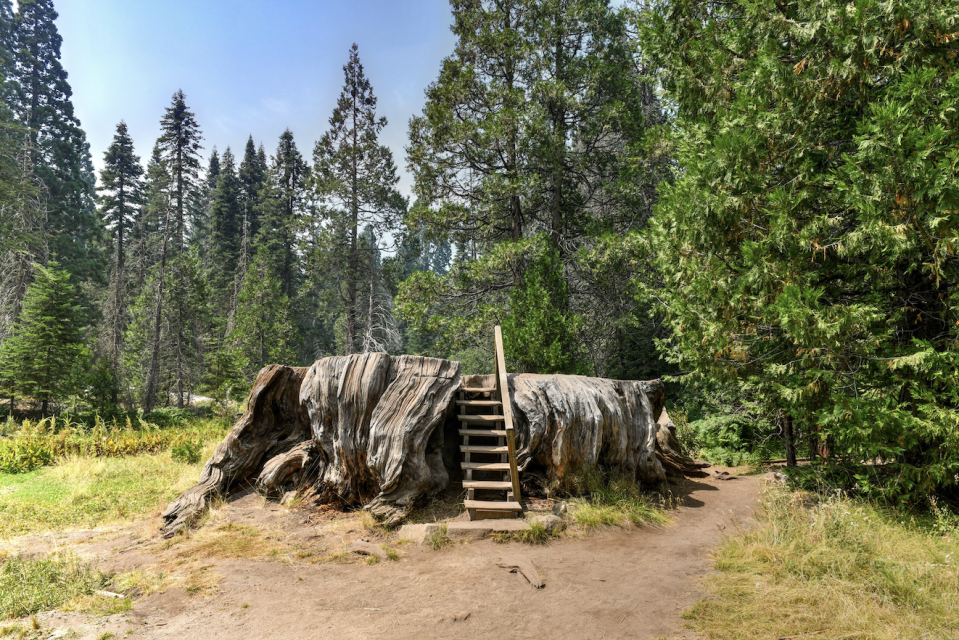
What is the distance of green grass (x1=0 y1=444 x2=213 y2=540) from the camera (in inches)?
264

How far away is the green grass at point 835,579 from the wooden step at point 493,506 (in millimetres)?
2258

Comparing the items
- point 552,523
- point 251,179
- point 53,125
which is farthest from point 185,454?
point 251,179

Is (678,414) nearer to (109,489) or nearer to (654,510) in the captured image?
(654,510)

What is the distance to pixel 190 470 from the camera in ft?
30.9

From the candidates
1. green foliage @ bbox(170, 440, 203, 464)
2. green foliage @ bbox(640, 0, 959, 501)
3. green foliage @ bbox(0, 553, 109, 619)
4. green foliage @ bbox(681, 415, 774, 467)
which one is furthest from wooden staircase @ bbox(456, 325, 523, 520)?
green foliage @ bbox(170, 440, 203, 464)

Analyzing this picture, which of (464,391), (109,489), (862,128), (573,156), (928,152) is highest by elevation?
(573,156)

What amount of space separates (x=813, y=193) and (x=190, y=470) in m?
11.6

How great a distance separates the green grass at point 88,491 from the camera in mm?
6703

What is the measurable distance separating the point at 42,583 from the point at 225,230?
35985 mm

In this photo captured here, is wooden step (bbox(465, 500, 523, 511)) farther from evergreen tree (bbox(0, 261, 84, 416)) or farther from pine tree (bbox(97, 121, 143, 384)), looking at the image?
pine tree (bbox(97, 121, 143, 384))

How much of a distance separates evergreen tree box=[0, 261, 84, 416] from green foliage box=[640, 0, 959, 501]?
17600 mm

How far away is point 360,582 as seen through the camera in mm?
4340

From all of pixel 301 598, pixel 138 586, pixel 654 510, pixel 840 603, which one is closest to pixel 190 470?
pixel 138 586

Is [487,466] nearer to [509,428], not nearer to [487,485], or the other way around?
[487,485]
